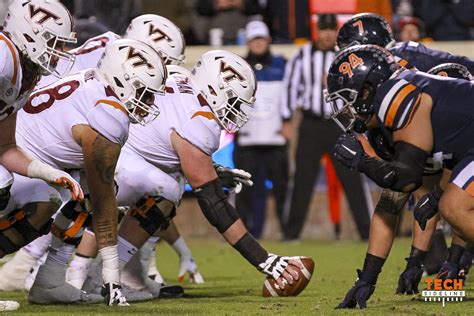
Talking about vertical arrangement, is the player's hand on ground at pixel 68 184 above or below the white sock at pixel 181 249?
above

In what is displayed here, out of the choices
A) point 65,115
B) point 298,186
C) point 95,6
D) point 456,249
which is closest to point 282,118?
point 298,186

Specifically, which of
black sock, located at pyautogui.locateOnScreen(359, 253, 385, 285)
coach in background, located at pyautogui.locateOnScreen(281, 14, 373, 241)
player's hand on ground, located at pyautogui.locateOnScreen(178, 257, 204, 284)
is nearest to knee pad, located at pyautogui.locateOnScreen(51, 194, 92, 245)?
black sock, located at pyautogui.locateOnScreen(359, 253, 385, 285)

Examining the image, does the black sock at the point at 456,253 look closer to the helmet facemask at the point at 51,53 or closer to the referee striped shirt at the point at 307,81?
the helmet facemask at the point at 51,53

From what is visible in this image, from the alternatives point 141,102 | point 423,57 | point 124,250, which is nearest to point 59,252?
point 124,250

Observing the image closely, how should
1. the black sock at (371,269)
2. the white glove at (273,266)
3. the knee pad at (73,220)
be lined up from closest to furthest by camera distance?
the black sock at (371,269) < the knee pad at (73,220) < the white glove at (273,266)

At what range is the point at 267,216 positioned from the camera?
13.3m

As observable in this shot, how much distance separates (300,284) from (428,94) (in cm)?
156

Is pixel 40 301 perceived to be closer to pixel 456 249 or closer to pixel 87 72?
pixel 87 72

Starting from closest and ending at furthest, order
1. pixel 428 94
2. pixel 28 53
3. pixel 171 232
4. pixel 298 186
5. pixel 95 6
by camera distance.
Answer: pixel 428 94 < pixel 28 53 < pixel 171 232 < pixel 298 186 < pixel 95 6

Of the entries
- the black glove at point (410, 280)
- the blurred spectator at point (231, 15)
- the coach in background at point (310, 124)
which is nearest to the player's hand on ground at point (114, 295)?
the black glove at point (410, 280)

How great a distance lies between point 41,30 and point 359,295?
7.37 ft

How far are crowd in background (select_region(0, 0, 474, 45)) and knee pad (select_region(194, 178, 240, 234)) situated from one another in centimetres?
639

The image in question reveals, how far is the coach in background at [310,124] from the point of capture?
489 inches

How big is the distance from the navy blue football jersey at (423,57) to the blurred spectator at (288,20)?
5.54 m
